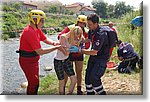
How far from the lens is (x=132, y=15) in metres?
3.12

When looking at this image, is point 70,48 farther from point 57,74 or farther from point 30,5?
point 30,5

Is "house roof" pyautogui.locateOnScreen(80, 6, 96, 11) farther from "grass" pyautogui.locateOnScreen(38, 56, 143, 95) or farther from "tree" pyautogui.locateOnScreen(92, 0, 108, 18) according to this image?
"grass" pyautogui.locateOnScreen(38, 56, 143, 95)

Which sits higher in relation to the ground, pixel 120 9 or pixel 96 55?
pixel 120 9

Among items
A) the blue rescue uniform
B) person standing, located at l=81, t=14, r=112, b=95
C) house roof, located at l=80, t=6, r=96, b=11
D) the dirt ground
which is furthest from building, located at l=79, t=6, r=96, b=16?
the dirt ground

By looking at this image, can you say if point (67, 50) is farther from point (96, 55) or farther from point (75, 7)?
point (75, 7)

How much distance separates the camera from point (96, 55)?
2.96 metres

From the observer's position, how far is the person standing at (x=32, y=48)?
9.61ft

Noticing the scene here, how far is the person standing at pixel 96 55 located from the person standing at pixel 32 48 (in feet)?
1.11

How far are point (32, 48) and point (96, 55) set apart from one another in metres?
0.60

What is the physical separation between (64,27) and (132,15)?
26.7 inches

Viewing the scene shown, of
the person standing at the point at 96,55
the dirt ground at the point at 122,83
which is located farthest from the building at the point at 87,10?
the dirt ground at the point at 122,83

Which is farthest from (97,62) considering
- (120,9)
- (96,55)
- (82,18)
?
(120,9)

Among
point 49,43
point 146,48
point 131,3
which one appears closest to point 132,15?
point 131,3

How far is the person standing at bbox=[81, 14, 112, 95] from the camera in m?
2.88
